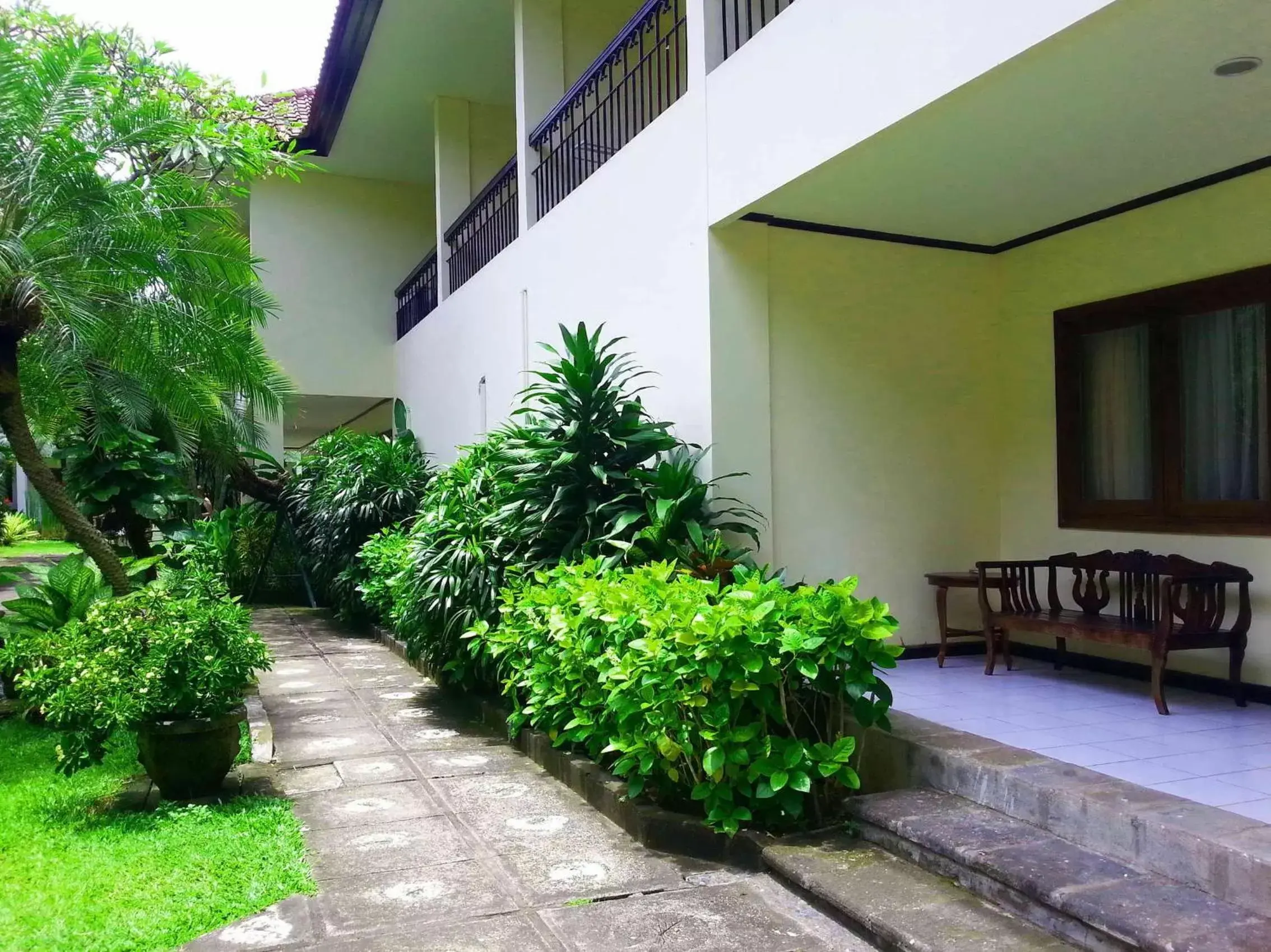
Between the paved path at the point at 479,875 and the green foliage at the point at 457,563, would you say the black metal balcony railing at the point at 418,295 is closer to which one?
the green foliage at the point at 457,563

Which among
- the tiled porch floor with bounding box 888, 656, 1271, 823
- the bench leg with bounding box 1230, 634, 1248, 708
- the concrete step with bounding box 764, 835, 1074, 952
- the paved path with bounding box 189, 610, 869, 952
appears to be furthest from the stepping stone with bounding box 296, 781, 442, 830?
the bench leg with bounding box 1230, 634, 1248, 708

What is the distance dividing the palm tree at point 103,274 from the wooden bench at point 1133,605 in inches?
218

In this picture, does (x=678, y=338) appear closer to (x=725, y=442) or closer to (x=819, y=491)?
(x=725, y=442)

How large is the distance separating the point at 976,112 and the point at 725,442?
2315 mm

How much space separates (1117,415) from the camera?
20.0 ft

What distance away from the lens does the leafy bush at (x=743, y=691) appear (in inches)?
155

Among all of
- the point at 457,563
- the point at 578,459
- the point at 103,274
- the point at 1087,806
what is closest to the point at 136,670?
the point at 457,563

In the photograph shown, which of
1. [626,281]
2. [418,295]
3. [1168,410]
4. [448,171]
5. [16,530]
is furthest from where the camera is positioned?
[16,530]

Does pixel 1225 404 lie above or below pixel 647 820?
above

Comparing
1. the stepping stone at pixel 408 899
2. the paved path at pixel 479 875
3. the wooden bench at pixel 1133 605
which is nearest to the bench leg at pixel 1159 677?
the wooden bench at pixel 1133 605

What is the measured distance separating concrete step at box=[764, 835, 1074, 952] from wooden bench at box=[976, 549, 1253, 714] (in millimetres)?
1899

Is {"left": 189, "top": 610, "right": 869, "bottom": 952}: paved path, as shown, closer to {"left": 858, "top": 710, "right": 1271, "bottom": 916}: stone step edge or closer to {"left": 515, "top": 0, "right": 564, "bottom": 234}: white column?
{"left": 858, "top": 710, "right": 1271, "bottom": 916}: stone step edge

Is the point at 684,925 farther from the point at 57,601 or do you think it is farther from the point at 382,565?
the point at 382,565

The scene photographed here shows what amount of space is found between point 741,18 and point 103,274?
4.39 meters
